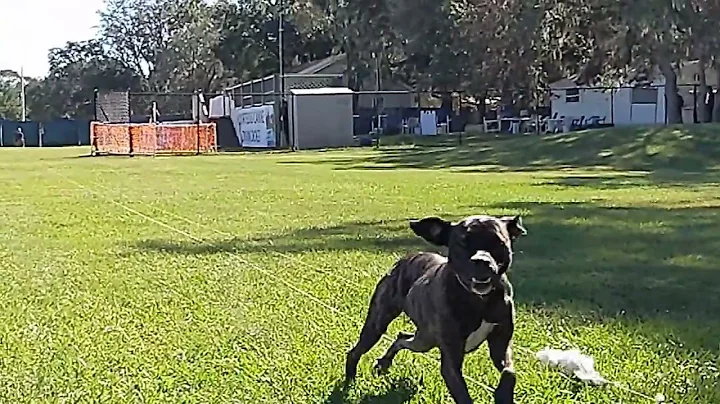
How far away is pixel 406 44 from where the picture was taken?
6206 cm

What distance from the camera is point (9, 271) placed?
11.0 meters

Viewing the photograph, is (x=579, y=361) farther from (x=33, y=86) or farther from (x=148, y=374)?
(x=33, y=86)

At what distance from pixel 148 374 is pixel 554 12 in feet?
150

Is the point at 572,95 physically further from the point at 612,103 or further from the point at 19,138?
the point at 19,138

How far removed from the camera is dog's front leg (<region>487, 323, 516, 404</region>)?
15.6 ft

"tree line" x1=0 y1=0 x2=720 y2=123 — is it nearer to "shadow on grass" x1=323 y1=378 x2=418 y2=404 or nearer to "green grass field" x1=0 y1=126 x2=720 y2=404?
"green grass field" x1=0 y1=126 x2=720 y2=404

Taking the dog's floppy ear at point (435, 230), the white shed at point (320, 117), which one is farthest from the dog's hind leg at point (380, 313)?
the white shed at point (320, 117)

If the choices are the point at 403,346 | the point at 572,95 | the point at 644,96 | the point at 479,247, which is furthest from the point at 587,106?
the point at 479,247

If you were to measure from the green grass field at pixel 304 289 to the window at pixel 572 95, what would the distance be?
3726 centimetres

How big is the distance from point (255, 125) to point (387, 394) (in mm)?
50389

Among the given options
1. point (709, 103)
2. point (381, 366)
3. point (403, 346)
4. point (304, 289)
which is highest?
point (709, 103)

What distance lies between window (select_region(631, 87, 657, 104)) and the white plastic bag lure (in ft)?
168

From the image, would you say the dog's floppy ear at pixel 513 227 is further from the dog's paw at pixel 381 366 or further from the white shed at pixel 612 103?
the white shed at pixel 612 103

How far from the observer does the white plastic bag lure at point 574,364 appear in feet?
19.0
